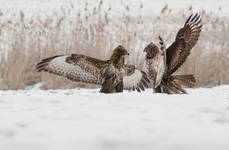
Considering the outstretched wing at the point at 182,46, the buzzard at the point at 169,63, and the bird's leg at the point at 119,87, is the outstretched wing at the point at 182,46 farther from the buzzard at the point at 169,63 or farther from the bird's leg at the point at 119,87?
the bird's leg at the point at 119,87

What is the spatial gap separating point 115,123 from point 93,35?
18.7ft

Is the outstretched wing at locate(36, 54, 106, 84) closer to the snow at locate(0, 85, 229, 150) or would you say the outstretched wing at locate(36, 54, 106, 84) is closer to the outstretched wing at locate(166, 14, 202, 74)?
the snow at locate(0, 85, 229, 150)

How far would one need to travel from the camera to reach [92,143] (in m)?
2.36

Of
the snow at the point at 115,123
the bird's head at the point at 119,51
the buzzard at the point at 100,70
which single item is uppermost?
the bird's head at the point at 119,51

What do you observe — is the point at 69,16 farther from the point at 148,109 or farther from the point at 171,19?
the point at 148,109

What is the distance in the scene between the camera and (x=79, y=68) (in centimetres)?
343

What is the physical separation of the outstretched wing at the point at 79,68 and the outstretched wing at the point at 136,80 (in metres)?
0.19

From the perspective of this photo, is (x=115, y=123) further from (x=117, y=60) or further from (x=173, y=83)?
(x=173, y=83)

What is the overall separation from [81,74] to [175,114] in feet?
2.23

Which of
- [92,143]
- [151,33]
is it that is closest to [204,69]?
[151,33]

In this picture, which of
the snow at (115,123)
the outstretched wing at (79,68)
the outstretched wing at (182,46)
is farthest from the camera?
the outstretched wing at (182,46)

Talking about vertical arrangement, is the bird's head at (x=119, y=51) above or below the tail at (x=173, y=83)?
above

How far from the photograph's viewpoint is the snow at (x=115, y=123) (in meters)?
2.38

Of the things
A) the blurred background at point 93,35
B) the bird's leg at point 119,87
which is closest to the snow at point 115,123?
the bird's leg at point 119,87
